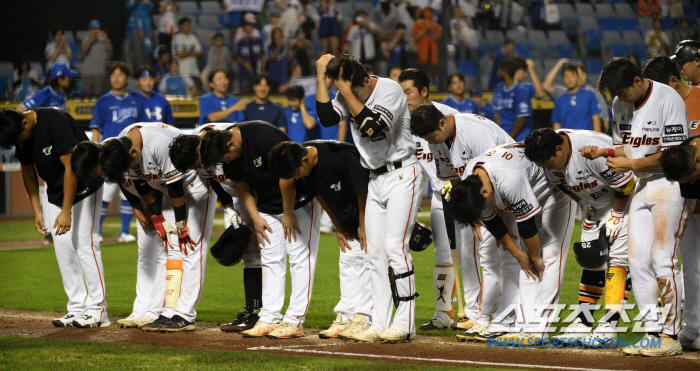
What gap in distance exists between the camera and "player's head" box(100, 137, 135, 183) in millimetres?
6110

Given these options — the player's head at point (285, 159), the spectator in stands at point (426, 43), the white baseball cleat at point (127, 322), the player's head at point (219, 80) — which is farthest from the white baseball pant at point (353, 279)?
the spectator in stands at point (426, 43)

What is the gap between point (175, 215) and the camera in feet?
21.4

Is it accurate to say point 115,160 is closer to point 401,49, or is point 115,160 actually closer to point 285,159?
point 285,159

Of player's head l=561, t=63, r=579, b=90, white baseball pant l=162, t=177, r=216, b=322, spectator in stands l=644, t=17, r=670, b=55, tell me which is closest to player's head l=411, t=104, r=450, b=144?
white baseball pant l=162, t=177, r=216, b=322

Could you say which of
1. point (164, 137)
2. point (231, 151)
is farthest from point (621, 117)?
point (164, 137)

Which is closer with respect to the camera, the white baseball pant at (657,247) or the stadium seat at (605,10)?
the white baseball pant at (657,247)

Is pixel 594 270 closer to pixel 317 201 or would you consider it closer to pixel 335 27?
pixel 317 201

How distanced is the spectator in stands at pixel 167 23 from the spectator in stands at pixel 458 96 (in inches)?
357

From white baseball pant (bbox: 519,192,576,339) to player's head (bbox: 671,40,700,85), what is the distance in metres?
1.59

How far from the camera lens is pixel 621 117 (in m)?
5.36

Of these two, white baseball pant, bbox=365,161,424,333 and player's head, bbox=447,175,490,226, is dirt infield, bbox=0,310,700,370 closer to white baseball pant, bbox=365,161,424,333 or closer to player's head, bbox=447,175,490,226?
white baseball pant, bbox=365,161,424,333

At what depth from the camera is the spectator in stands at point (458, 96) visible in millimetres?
11281

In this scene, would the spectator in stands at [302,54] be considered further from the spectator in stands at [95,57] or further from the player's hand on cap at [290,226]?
the player's hand on cap at [290,226]

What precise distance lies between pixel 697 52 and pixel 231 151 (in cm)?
381
